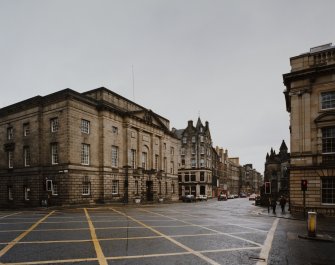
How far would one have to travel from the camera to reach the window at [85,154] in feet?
115

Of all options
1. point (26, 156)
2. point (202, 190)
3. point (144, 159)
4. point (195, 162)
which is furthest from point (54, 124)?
point (202, 190)

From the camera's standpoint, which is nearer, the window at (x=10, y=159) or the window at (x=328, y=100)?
the window at (x=328, y=100)

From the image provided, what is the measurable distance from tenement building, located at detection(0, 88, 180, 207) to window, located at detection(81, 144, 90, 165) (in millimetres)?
117

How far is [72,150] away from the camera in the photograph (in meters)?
33.0

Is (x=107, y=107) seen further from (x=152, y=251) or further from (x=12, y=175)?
(x=152, y=251)

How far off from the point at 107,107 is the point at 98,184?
982 centimetres

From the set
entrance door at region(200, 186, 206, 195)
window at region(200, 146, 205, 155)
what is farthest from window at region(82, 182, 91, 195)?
entrance door at region(200, 186, 206, 195)

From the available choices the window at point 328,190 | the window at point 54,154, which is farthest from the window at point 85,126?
the window at point 328,190

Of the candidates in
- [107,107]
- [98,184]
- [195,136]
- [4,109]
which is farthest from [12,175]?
[195,136]

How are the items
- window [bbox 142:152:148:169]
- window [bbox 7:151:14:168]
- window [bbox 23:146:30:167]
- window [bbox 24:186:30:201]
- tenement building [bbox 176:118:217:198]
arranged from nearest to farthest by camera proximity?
window [bbox 24:186:30:201]
window [bbox 23:146:30:167]
window [bbox 7:151:14:168]
window [bbox 142:152:148:169]
tenement building [bbox 176:118:217:198]

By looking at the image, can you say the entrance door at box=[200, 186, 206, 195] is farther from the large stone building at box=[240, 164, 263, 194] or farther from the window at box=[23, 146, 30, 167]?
the large stone building at box=[240, 164, 263, 194]

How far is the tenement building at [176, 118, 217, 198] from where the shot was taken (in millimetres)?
78438

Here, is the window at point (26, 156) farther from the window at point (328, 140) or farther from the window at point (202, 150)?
the window at point (202, 150)

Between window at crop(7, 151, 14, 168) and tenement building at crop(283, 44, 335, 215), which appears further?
window at crop(7, 151, 14, 168)
